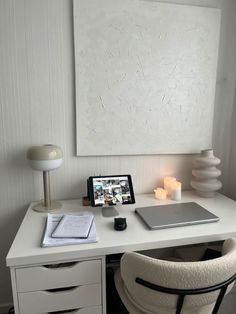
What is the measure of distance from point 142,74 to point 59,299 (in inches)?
51.0

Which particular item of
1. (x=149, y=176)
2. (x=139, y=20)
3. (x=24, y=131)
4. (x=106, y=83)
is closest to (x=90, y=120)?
(x=106, y=83)

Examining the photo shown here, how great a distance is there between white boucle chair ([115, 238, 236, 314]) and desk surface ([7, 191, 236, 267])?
15cm

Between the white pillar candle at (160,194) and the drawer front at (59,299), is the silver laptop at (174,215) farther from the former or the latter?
the drawer front at (59,299)

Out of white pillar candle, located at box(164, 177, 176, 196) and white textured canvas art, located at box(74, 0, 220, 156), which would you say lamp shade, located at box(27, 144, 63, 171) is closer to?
white textured canvas art, located at box(74, 0, 220, 156)

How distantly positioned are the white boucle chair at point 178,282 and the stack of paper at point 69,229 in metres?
0.24

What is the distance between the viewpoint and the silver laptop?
50.1 inches

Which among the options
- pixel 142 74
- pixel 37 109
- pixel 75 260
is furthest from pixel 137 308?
pixel 142 74

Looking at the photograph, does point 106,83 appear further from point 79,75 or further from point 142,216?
point 142,216

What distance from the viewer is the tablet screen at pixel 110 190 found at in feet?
4.57

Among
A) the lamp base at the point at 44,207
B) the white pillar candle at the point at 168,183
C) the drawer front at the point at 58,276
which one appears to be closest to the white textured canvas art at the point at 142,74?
the white pillar candle at the point at 168,183

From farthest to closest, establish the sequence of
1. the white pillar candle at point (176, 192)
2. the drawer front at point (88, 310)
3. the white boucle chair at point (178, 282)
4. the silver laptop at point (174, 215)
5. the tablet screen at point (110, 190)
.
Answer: the white pillar candle at point (176, 192) → the tablet screen at point (110, 190) → the silver laptop at point (174, 215) → the drawer front at point (88, 310) → the white boucle chair at point (178, 282)

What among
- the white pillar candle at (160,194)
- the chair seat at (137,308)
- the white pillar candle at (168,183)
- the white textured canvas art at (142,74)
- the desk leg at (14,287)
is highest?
the white textured canvas art at (142,74)

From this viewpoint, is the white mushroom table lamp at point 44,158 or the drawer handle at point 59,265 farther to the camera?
the white mushroom table lamp at point 44,158

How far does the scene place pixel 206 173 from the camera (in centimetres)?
162
